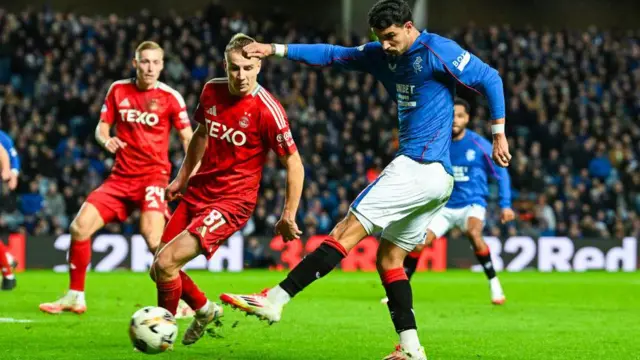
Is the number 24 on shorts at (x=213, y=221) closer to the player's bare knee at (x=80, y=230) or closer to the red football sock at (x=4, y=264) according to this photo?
the player's bare knee at (x=80, y=230)

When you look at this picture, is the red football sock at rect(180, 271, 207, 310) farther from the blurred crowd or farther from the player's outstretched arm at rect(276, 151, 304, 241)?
the blurred crowd

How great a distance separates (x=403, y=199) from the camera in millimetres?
6809

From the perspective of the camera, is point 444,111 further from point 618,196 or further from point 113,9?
point 113,9

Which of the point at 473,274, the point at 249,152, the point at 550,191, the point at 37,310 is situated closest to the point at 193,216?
the point at 249,152

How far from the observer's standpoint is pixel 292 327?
9.79 meters

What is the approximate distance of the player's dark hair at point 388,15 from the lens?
22.0 feet

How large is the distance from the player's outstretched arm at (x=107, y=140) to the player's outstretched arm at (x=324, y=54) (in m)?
3.21

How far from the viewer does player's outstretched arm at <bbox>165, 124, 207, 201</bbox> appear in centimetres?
789

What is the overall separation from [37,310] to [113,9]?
21169 millimetres

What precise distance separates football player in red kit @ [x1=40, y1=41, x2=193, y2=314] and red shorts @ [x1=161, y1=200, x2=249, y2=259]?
8.55 feet

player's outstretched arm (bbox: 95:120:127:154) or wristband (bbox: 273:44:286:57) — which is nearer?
wristband (bbox: 273:44:286:57)

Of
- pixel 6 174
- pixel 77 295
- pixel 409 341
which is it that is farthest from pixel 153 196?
pixel 409 341

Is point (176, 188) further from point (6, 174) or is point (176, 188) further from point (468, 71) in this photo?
point (6, 174)

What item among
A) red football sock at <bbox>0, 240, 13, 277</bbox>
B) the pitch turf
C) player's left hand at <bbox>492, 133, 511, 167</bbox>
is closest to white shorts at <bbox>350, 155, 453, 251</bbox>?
player's left hand at <bbox>492, 133, 511, 167</bbox>
